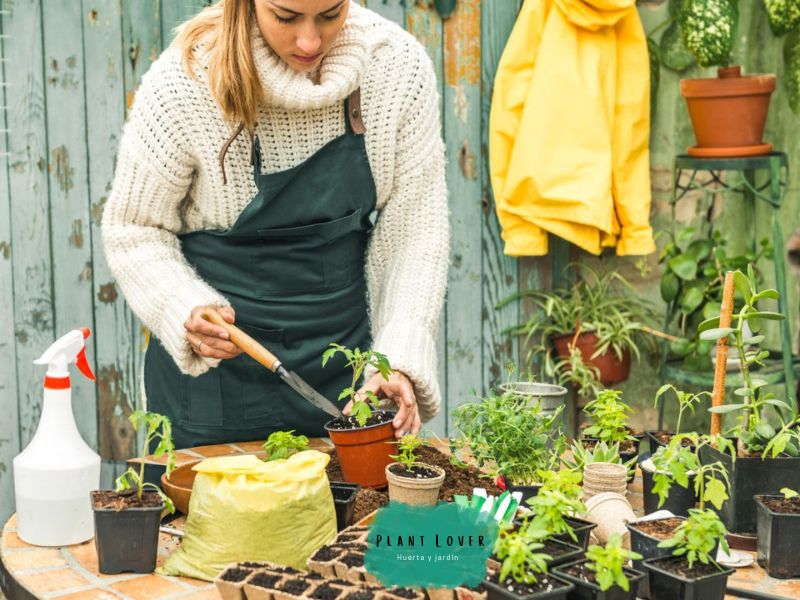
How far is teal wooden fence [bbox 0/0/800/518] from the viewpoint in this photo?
3547mm

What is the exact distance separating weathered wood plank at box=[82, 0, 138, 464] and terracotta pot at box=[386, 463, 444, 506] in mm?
2239

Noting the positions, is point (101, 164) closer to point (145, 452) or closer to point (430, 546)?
point (145, 452)

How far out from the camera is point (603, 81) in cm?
371

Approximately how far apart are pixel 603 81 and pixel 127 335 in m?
1.85

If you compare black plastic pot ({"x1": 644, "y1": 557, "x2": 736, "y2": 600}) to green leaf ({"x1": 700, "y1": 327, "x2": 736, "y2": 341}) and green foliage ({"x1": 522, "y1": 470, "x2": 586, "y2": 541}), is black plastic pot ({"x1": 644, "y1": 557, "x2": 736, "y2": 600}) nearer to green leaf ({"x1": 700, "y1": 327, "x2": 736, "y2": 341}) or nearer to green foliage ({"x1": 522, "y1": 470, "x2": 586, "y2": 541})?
green foliage ({"x1": 522, "y1": 470, "x2": 586, "y2": 541})

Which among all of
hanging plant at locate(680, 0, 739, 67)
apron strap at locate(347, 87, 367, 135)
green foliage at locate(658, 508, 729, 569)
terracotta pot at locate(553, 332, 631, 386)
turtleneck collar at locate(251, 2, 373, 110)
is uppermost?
hanging plant at locate(680, 0, 739, 67)

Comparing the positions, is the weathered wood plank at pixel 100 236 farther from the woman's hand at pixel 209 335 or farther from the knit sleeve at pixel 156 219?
the woman's hand at pixel 209 335

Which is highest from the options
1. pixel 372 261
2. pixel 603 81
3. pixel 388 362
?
pixel 603 81

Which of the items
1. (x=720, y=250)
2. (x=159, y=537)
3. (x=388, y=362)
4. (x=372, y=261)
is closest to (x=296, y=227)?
(x=372, y=261)

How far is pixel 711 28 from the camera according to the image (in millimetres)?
3430

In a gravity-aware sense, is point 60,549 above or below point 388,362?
below

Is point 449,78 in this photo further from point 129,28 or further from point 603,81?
point 129,28

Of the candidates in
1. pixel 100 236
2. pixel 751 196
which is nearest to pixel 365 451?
pixel 100 236

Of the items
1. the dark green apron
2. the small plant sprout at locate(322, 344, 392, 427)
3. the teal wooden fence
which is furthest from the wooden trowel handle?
the teal wooden fence
